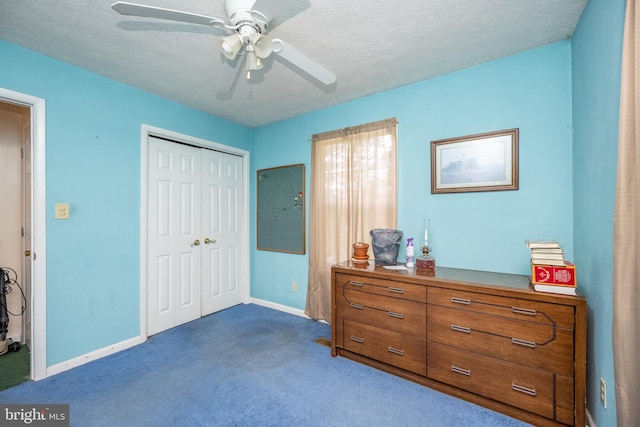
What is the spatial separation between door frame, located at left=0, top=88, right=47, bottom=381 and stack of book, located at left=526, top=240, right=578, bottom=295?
11.5ft

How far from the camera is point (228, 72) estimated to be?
5.47 feet

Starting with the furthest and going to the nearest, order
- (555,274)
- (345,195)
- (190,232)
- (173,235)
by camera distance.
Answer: (190,232), (173,235), (345,195), (555,274)

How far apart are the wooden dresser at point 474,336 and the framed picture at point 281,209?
1.20 metres

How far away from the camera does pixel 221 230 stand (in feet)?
11.8

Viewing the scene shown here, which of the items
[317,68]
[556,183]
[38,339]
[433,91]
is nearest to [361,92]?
[433,91]

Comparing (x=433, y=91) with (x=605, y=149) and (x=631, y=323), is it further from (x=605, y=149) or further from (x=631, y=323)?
(x=631, y=323)

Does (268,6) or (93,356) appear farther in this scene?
(93,356)

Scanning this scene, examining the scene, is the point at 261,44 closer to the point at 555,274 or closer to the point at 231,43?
the point at 231,43

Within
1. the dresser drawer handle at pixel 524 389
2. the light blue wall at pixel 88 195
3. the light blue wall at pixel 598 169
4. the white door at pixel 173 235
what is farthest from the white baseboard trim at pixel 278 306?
the light blue wall at pixel 598 169

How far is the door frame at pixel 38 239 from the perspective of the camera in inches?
80.7

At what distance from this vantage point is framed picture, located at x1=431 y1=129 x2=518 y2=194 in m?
2.12

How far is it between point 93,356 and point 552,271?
11.7 feet

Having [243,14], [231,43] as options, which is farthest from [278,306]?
[243,14]

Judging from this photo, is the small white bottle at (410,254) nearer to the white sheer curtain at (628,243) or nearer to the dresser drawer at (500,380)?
the dresser drawer at (500,380)
